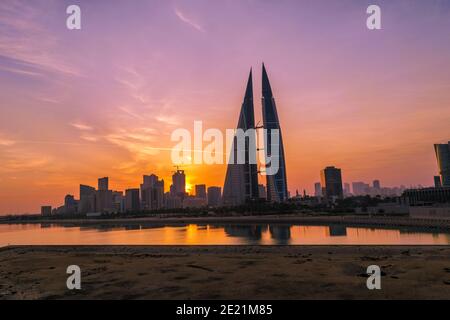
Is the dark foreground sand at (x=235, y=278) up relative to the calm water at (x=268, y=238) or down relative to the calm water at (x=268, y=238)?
up

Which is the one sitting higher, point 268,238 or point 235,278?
point 235,278

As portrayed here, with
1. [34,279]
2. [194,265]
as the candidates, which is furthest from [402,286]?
[34,279]

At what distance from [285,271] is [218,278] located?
4852 mm

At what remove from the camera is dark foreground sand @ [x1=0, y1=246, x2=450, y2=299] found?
17.1 m

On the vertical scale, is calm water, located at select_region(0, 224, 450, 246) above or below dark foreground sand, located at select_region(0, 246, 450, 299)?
below

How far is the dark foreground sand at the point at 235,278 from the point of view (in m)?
17.1

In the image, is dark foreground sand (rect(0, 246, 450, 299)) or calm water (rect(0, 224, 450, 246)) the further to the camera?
calm water (rect(0, 224, 450, 246))

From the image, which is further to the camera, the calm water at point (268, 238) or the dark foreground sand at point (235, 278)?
the calm water at point (268, 238)

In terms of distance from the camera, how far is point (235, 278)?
2091 centimetres

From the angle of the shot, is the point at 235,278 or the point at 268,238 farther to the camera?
the point at 268,238
